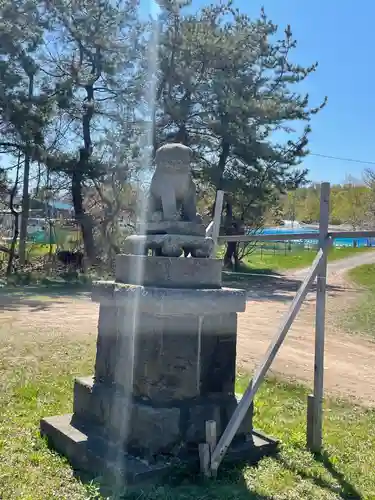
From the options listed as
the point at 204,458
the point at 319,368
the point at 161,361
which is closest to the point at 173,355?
the point at 161,361

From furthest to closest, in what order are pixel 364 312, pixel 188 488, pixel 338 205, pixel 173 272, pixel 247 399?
pixel 338 205
pixel 364 312
pixel 173 272
pixel 247 399
pixel 188 488

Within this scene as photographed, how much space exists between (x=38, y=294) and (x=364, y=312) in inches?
327

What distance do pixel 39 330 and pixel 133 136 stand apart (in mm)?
10414

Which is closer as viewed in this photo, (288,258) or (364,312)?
(364,312)

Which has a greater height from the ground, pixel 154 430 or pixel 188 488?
pixel 154 430

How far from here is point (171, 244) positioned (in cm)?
372

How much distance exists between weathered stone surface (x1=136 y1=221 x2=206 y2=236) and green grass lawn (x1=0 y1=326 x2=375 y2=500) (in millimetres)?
1721

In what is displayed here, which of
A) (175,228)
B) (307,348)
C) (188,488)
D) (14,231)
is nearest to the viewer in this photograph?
(188,488)

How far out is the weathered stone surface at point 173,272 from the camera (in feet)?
12.0

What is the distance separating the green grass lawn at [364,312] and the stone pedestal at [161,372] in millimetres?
7257

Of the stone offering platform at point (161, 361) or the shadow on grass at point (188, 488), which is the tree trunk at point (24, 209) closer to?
the stone offering platform at point (161, 361)

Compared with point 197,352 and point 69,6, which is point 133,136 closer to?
point 69,6

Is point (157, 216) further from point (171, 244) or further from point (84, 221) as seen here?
point (84, 221)

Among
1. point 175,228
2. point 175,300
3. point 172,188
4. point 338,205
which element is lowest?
point 175,300
